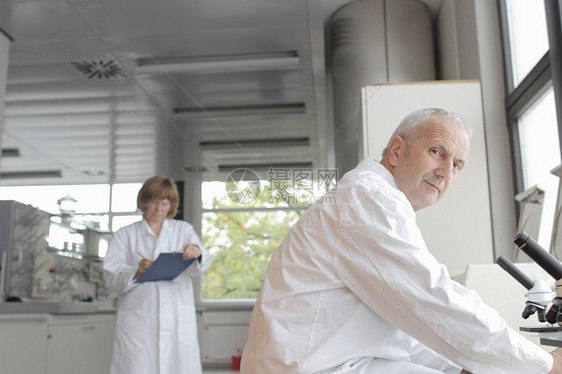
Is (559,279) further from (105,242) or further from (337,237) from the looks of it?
(105,242)

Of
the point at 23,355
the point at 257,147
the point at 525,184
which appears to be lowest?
the point at 23,355

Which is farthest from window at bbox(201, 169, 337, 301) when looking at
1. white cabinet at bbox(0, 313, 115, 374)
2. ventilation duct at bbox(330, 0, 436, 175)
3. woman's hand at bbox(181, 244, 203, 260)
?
woman's hand at bbox(181, 244, 203, 260)

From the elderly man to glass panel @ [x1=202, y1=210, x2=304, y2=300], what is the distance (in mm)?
5772

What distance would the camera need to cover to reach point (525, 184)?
94.0 inches

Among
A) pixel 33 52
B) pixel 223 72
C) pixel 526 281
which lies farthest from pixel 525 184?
pixel 33 52

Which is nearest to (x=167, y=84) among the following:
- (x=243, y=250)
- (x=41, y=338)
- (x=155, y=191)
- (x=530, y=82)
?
(x=155, y=191)

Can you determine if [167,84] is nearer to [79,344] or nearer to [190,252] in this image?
[79,344]

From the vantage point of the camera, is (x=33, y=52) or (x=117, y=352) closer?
(x=117, y=352)

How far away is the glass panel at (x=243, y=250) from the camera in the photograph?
667cm

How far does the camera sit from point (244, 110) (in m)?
4.70

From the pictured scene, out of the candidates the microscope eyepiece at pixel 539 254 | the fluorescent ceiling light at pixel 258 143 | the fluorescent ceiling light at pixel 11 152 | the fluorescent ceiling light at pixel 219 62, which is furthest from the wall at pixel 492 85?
the fluorescent ceiling light at pixel 11 152

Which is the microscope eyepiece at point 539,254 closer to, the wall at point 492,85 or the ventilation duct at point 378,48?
→ the wall at point 492,85

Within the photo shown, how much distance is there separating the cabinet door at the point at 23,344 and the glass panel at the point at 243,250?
153 inches

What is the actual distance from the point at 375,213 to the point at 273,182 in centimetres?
177
